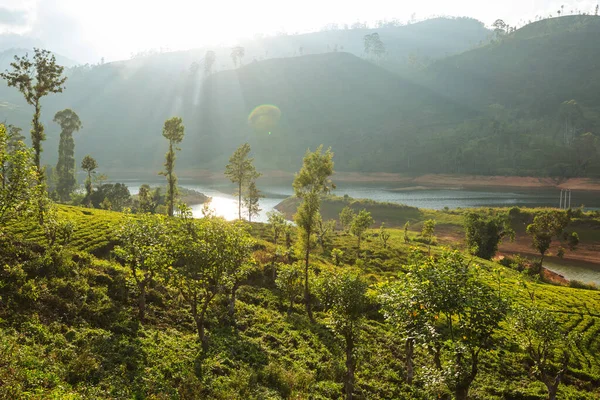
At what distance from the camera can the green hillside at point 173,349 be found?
1480cm

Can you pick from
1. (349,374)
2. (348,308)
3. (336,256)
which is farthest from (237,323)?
(336,256)

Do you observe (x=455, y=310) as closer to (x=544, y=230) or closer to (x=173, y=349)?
(x=173, y=349)

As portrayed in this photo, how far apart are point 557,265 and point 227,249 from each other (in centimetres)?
8919

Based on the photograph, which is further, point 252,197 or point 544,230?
point 252,197

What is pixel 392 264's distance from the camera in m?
53.2

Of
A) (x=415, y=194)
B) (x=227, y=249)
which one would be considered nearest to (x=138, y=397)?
(x=227, y=249)

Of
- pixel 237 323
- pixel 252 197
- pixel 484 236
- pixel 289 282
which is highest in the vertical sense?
pixel 252 197

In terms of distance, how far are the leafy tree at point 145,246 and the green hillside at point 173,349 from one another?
1.26 meters

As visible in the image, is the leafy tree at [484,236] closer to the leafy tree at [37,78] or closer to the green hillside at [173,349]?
the green hillside at [173,349]

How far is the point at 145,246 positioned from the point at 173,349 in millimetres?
6462

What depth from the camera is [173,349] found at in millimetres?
19406

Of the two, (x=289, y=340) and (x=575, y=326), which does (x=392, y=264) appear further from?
(x=289, y=340)

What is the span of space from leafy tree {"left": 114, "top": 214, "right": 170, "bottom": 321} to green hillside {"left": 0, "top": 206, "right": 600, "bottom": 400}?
49.6 inches

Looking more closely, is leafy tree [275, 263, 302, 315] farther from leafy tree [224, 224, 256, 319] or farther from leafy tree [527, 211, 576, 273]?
leafy tree [527, 211, 576, 273]
